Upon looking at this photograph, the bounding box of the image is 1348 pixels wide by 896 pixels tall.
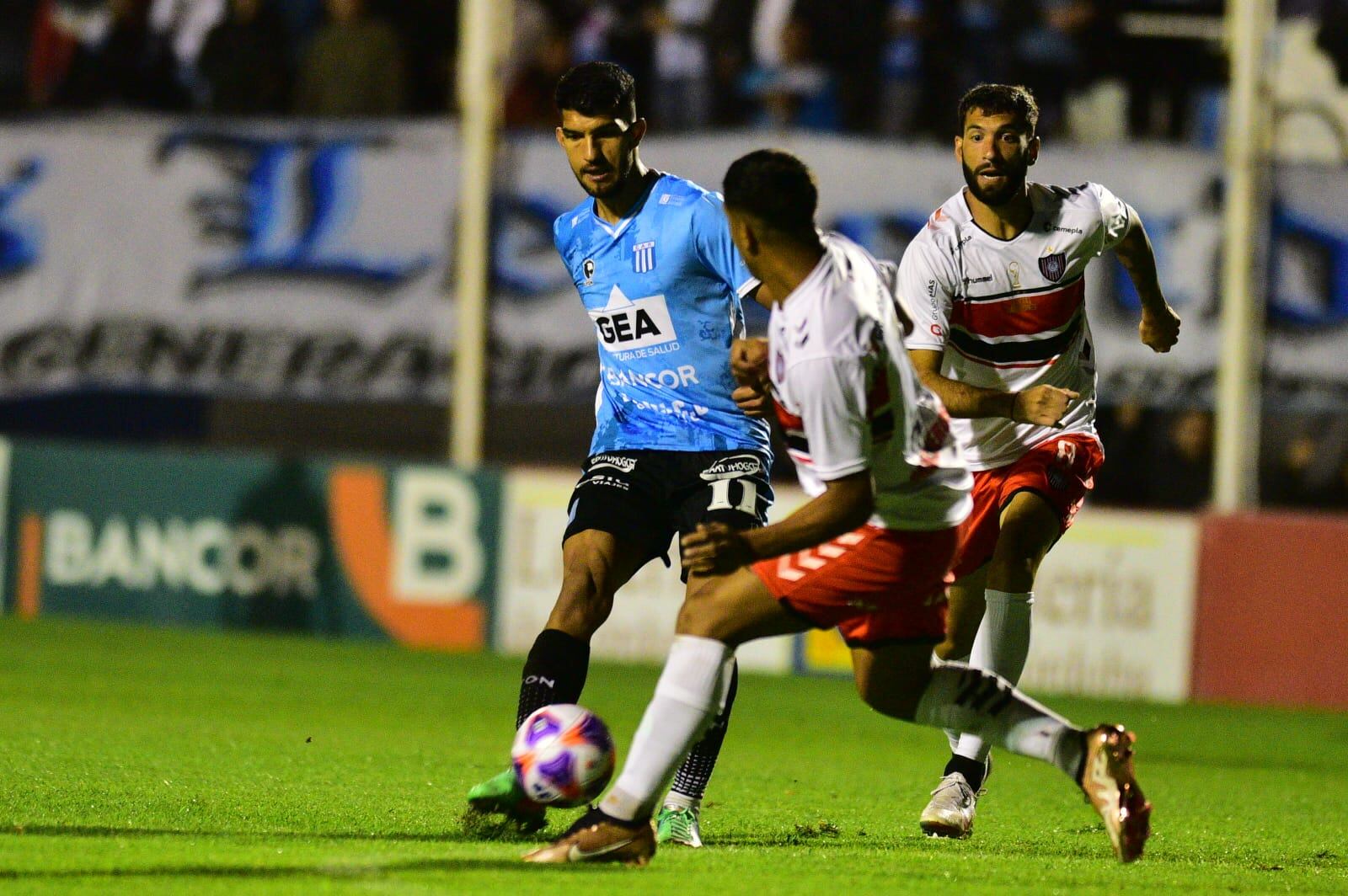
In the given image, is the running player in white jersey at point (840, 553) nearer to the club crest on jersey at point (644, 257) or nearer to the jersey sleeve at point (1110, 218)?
the club crest on jersey at point (644, 257)

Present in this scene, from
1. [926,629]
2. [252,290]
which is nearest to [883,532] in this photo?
[926,629]

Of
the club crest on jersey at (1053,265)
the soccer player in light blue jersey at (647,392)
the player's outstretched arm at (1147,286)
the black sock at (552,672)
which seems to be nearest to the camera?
the black sock at (552,672)

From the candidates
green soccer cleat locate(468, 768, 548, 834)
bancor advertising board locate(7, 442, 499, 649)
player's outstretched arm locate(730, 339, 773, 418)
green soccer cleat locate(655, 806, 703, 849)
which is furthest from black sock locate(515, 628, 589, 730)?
bancor advertising board locate(7, 442, 499, 649)

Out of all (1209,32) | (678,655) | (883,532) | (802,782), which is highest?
(1209,32)

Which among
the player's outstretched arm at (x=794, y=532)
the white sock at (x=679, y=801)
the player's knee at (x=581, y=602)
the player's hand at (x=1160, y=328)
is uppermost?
the player's hand at (x=1160, y=328)

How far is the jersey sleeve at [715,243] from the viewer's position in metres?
6.24

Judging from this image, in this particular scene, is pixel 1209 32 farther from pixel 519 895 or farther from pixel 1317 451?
pixel 519 895

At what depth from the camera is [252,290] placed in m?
14.5

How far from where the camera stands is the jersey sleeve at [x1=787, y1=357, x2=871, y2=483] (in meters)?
5.05

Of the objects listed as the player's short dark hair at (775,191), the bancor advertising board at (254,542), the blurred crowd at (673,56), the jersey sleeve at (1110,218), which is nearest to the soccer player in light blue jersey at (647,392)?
the player's short dark hair at (775,191)

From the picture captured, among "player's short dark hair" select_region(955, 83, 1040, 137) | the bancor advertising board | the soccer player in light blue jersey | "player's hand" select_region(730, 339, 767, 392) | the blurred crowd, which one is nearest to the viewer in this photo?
"player's hand" select_region(730, 339, 767, 392)

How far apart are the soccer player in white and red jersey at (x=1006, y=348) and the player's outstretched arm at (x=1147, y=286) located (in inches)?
0.7

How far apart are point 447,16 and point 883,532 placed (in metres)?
10.6

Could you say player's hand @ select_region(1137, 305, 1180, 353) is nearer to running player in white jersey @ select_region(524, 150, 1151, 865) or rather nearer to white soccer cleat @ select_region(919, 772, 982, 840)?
white soccer cleat @ select_region(919, 772, 982, 840)
